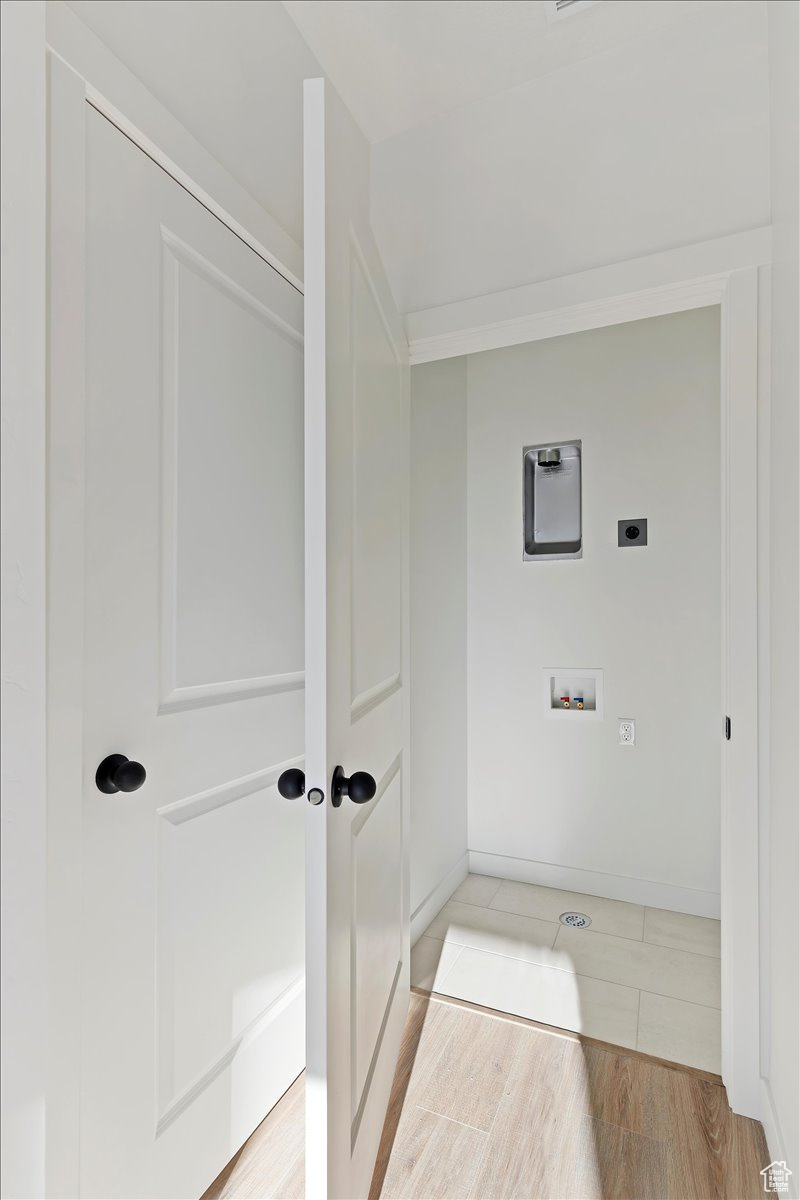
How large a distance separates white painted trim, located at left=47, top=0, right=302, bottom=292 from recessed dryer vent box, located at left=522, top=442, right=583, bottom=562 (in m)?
→ 1.46

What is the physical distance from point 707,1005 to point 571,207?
89.9 inches

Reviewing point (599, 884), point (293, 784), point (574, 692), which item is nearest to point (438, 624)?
point (574, 692)

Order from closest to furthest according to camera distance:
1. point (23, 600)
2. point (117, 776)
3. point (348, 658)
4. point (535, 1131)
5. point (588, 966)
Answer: point (23, 600) → point (117, 776) → point (348, 658) → point (535, 1131) → point (588, 966)

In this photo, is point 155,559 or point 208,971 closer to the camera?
point 155,559

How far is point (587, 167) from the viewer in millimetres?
1536

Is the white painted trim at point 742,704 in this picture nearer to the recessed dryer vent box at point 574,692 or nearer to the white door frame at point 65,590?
the recessed dryer vent box at point 574,692

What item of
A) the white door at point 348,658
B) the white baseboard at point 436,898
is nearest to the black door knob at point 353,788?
the white door at point 348,658

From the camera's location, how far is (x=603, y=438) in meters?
2.46

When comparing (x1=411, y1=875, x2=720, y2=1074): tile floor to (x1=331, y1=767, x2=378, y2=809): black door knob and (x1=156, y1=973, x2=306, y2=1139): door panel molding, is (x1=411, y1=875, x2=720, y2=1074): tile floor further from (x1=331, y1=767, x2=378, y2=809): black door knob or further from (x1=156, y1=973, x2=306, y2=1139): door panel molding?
(x1=331, y1=767, x2=378, y2=809): black door knob

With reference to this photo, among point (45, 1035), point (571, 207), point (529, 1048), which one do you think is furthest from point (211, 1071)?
point (571, 207)

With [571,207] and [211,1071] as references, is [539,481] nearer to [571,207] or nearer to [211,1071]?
[571,207]

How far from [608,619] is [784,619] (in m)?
1.24

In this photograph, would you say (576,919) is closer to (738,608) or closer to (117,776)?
(738,608)

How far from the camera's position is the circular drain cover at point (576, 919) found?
2240mm
